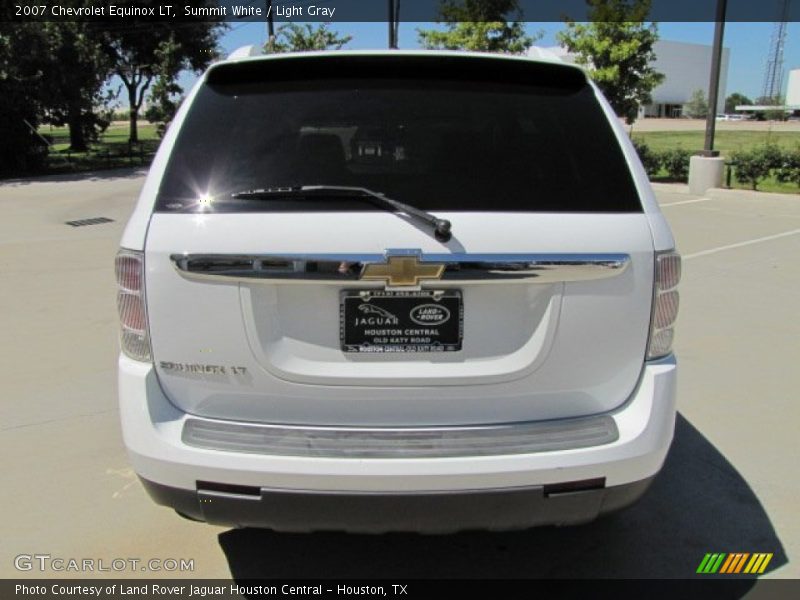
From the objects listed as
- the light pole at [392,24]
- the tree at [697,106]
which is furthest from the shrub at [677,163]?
the tree at [697,106]

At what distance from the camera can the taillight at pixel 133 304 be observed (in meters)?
A: 2.24

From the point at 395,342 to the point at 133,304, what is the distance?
876 mm

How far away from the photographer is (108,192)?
17.9 m

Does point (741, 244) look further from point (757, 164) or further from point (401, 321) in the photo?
point (401, 321)

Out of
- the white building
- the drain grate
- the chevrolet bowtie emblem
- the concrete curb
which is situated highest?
the white building

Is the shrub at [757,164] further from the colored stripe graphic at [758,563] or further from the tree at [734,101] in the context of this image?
the tree at [734,101]

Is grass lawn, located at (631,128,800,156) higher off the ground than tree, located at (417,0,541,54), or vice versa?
tree, located at (417,0,541,54)

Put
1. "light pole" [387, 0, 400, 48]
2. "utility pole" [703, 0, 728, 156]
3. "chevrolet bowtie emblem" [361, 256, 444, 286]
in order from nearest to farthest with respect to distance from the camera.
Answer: "chevrolet bowtie emblem" [361, 256, 444, 286], "utility pole" [703, 0, 728, 156], "light pole" [387, 0, 400, 48]

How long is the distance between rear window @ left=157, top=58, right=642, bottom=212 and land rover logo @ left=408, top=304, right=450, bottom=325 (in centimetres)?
32

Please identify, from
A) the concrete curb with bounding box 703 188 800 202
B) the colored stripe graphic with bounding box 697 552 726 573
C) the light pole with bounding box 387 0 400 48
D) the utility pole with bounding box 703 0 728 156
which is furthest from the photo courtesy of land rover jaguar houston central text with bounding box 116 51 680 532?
the light pole with bounding box 387 0 400 48

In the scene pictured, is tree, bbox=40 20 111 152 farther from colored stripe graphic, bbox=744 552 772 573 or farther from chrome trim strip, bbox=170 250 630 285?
colored stripe graphic, bbox=744 552 772 573

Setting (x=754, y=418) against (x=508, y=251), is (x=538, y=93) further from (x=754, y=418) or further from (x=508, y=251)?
(x=754, y=418)

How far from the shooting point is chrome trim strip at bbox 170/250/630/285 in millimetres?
2111

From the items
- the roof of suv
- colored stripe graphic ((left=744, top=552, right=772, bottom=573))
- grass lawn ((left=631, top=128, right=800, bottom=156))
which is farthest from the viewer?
grass lawn ((left=631, top=128, right=800, bottom=156))
